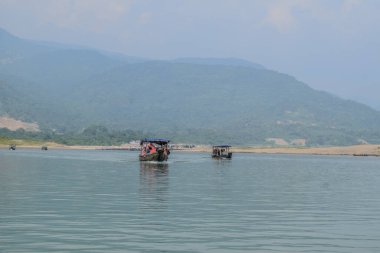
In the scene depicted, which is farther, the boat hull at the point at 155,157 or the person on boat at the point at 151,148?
the person on boat at the point at 151,148

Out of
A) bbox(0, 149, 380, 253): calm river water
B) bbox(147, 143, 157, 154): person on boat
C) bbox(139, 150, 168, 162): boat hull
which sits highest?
bbox(147, 143, 157, 154): person on boat

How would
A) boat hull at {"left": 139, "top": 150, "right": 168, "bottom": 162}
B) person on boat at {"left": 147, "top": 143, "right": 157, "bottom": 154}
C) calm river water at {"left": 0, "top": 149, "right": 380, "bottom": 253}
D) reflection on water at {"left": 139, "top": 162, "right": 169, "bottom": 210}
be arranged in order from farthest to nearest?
person on boat at {"left": 147, "top": 143, "right": 157, "bottom": 154}, boat hull at {"left": 139, "top": 150, "right": 168, "bottom": 162}, reflection on water at {"left": 139, "top": 162, "right": 169, "bottom": 210}, calm river water at {"left": 0, "top": 149, "right": 380, "bottom": 253}

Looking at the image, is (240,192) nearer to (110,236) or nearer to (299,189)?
(299,189)

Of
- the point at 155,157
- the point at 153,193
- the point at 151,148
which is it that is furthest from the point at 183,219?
the point at 151,148

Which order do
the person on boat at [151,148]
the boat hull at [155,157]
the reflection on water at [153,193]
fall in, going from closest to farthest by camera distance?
1. the reflection on water at [153,193]
2. the boat hull at [155,157]
3. the person on boat at [151,148]

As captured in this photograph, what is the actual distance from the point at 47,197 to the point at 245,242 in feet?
86.1

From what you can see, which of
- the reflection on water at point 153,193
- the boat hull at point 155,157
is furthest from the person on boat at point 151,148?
the reflection on water at point 153,193

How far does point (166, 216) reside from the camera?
46.7 meters

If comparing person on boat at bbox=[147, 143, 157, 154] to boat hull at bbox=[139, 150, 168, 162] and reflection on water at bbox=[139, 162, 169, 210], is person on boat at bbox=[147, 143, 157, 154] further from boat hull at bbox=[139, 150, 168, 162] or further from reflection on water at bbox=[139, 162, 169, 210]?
reflection on water at bbox=[139, 162, 169, 210]

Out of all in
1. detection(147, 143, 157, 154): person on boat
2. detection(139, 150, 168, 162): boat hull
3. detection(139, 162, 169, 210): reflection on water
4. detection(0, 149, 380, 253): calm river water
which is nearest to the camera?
detection(0, 149, 380, 253): calm river water

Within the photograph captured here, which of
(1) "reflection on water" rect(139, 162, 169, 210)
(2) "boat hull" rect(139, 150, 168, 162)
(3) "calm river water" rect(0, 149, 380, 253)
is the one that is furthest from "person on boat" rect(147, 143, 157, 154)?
(3) "calm river water" rect(0, 149, 380, 253)

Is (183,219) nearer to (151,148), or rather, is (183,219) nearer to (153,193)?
(153,193)

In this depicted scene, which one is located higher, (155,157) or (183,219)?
(155,157)

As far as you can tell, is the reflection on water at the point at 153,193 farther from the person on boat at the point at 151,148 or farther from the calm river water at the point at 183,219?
the person on boat at the point at 151,148
